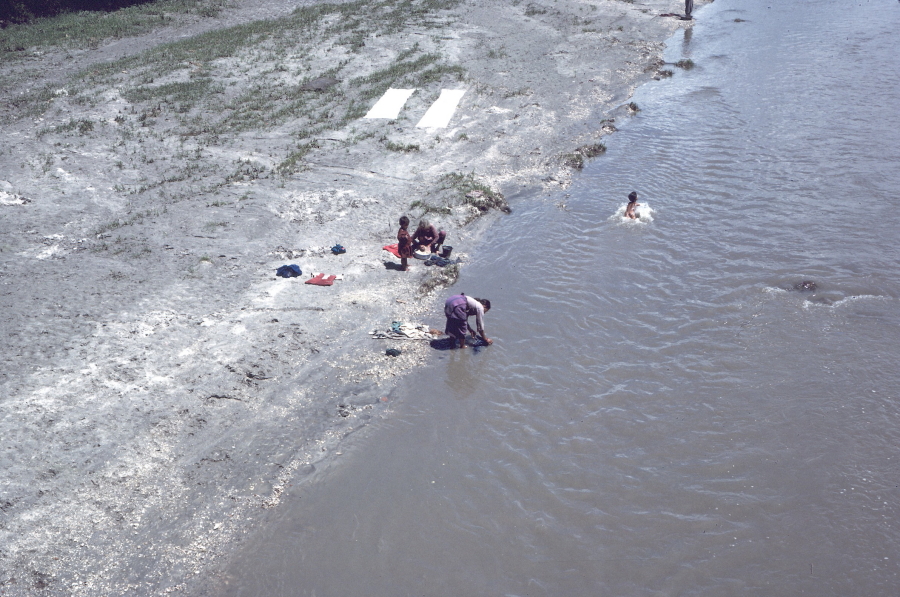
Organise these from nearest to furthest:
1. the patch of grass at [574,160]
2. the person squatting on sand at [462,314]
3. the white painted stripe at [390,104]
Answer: the person squatting on sand at [462,314]
the patch of grass at [574,160]
the white painted stripe at [390,104]

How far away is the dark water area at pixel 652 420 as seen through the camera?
9.34m

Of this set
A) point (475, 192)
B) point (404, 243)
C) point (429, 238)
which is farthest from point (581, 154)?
point (404, 243)

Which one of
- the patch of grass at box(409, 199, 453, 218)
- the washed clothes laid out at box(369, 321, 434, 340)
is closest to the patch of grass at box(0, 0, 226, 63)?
the patch of grass at box(409, 199, 453, 218)

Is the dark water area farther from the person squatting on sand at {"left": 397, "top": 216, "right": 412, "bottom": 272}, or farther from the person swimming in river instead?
the person squatting on sand at {"left": 397, "top": 216, "right": 412, "bottom": 272}

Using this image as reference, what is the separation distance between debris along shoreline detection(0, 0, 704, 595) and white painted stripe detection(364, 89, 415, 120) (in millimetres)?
379

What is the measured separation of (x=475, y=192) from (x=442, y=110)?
660cm

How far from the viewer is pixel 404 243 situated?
629 inches

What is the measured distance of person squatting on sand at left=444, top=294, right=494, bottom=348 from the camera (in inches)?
522

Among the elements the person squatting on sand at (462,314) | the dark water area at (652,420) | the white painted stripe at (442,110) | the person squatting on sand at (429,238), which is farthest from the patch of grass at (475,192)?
the person squatting on sand at (462,314)

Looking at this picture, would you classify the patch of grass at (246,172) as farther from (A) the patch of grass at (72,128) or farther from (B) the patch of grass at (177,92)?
(A) the patch of grass at (72,128)

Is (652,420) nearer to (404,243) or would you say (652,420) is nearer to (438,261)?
(438,261)

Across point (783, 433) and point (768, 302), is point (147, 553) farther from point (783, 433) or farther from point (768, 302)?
point (768, 302)

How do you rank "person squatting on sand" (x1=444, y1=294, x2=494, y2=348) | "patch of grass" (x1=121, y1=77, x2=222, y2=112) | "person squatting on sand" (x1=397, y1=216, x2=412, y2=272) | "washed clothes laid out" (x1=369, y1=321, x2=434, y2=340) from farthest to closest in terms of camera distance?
"patch of grass" (x1=121, y1=77, x2=222, y2=112) → "person squatting on sand" (x1=397, y1=216, x2=412, y2=272) → "washed clothes laid out" (x1=369, y1=321, x2=434, y2=340) → "person squatting on sand" (x1=444, y1=294, x2=494, y2=348)

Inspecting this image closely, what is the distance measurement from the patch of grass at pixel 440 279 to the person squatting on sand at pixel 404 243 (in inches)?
27.6
